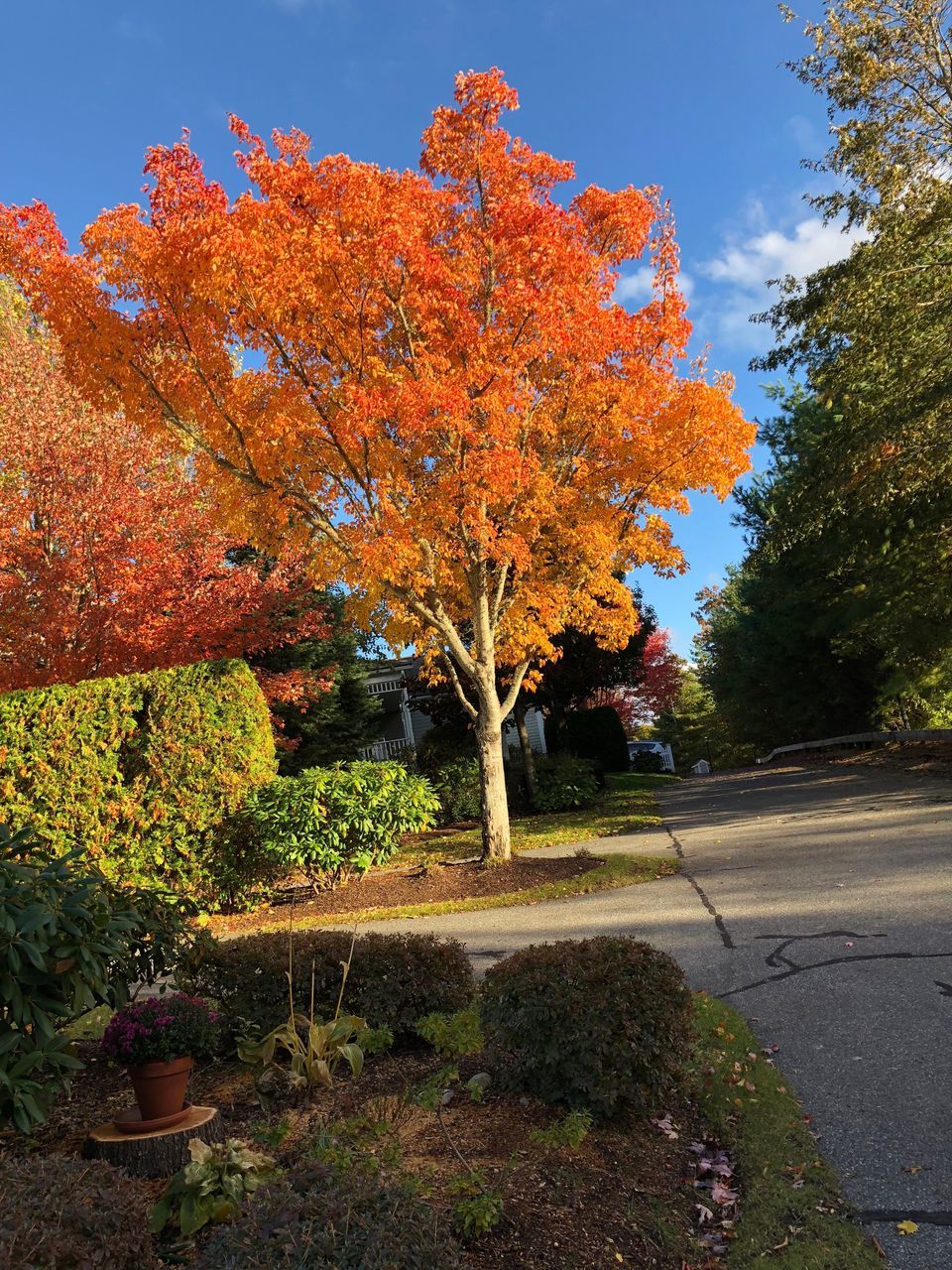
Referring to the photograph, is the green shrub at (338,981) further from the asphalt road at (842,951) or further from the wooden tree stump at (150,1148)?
the asphalt road at (842,951)

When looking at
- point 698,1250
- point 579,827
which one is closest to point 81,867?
point 698,1250

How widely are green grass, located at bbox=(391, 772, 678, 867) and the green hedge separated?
10.9 feet

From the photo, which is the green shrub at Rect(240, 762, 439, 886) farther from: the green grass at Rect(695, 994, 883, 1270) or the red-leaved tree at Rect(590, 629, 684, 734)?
the red-leaved tree at Rect(590, 629, 684, 734)

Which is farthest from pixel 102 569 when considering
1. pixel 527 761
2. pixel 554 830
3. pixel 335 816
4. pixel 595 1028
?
pixel 595 1028

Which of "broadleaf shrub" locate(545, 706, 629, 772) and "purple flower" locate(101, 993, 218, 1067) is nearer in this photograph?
"purple flower" locate(101, 993, 218, 1067)

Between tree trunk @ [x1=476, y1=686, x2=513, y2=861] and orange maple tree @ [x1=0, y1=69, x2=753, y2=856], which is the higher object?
orange maple tree @ [x1=0, y1=69, x2=753, y2=856]

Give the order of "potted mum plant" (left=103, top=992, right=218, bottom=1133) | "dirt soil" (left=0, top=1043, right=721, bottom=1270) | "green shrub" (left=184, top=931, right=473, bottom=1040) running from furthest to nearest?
"green shrub" (left=184, top=931, right=473, bottom=1040) < "potted mum plant" (left=103, top=992, right=218, bottom=1133) < "dirt soil" (left=0, top=1043, right=721, bottom=1270)

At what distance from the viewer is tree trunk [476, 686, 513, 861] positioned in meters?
10.8

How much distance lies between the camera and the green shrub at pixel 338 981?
13.9 feet

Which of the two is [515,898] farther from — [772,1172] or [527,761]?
[527,761]

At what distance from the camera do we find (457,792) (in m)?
17.4

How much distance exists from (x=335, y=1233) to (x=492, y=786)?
910 cm

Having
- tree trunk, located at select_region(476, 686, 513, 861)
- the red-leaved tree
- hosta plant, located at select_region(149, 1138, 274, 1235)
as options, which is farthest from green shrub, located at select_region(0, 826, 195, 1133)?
the red-leaved tree

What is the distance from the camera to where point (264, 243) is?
8.16 m
